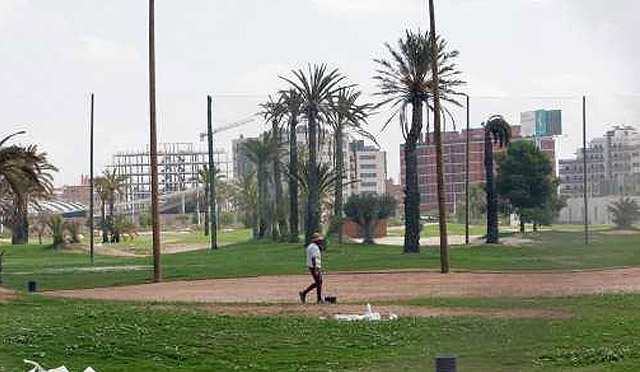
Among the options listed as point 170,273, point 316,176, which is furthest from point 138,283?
point 316,176

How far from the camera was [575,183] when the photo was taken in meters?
26.0

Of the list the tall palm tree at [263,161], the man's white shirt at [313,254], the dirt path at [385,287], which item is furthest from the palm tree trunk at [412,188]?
the man's white shirt at [313,254]

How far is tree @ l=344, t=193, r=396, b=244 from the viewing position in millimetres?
80688

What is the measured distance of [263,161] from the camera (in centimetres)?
9812

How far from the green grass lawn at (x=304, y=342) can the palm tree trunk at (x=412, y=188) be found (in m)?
39.2

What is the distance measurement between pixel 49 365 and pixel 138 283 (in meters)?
26.1

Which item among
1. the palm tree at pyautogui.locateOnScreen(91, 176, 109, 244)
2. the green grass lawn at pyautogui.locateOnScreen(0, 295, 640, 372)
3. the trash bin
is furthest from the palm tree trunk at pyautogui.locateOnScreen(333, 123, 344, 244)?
the trash bin

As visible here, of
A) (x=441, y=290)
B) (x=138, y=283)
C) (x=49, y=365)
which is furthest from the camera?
(x=138, y=283)

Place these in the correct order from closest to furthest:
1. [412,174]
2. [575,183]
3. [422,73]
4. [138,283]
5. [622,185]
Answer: [622,185]
[575,183]
[138,283]
[422,73]
[412,174]

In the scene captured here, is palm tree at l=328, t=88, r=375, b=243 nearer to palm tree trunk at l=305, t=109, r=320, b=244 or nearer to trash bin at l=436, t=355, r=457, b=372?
palm tree trunk at l=305, t=109, r=320, b=244

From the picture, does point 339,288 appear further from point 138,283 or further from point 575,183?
point 575,183

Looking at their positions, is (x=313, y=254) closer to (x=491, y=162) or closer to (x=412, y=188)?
(x=412, y=188)

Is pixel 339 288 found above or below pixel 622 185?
below

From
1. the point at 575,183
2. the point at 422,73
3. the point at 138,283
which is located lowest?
the point at 138,283
